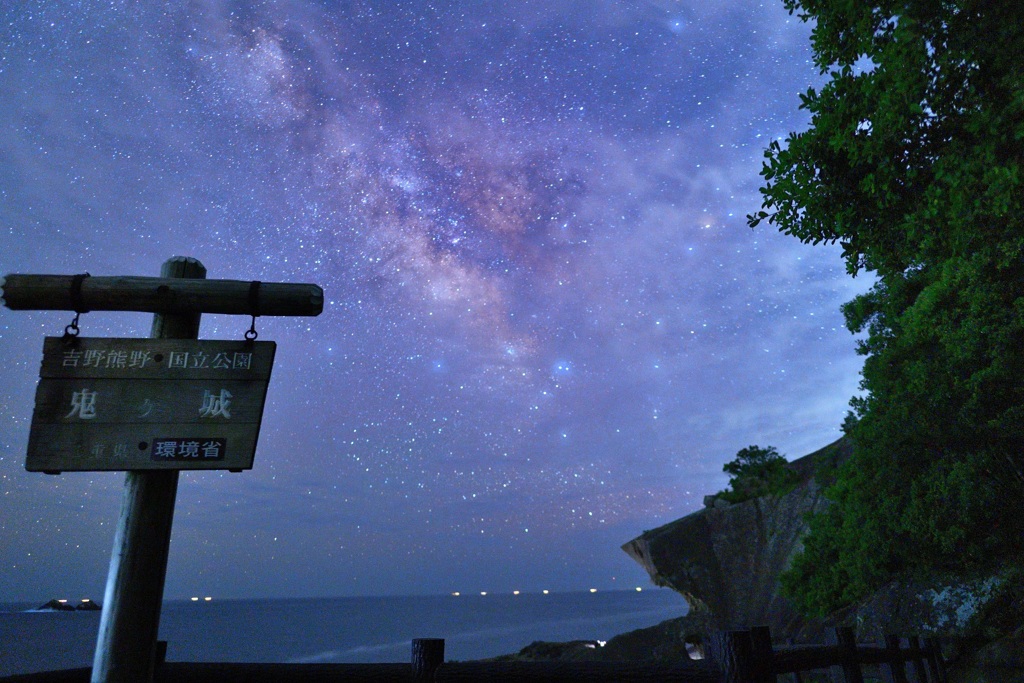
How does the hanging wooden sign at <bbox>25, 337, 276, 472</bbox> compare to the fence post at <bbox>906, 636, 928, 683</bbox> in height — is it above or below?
above

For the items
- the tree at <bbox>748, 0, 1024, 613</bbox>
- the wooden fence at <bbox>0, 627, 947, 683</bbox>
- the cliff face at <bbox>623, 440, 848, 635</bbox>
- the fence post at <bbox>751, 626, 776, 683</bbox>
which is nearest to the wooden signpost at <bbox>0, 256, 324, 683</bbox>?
the wooden fence at <bbox>0, 627, 947, 683</bbox>

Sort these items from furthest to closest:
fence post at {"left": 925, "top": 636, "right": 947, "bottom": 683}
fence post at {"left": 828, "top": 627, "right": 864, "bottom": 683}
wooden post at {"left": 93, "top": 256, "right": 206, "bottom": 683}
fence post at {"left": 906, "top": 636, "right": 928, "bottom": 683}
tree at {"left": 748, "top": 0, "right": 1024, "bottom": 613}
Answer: fence post at {"left": 925, "top": 636, "right": 947, "bottom": 683}
fence post at {"left": 906, "top": 636, "right": 928, "bottom": 683}
tree at {"left": 748, "top": 0, "right": 1024, "bottom": 613}
fence post at {"left": 828, "top": 627, "right": 864, "bottom": 683}
wooden post at {"left": 93, "top": 256, "right": 206, "bottom": 683}

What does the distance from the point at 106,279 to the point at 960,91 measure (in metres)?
9.31

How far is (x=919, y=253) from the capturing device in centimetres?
840

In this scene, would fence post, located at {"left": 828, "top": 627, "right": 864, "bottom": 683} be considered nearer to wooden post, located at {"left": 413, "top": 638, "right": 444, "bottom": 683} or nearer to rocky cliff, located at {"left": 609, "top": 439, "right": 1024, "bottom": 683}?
wooden post, located at {"left": 413, "top": 638, "right": 444, "bottom": 683}

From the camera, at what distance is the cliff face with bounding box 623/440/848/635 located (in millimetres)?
24281

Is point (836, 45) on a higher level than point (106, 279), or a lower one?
higher

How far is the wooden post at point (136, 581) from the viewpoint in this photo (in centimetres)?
354

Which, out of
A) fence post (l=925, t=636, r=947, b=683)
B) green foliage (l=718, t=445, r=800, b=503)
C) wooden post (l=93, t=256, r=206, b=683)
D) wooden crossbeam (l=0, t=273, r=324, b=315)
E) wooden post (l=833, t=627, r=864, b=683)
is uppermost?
green foliage (l=718, t=445, r=800, b=503)

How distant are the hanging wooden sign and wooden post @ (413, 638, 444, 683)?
1.75m

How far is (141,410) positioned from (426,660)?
2.47 m

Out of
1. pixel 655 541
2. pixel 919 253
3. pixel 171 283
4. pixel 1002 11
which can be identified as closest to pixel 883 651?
pixel 919 253

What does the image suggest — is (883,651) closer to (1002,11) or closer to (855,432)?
(855,432)

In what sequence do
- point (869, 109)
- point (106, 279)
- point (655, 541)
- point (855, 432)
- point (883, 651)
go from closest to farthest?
point (106, 279), point (883, 651), point (869, 109), point (855, 432), point (655, 541)
